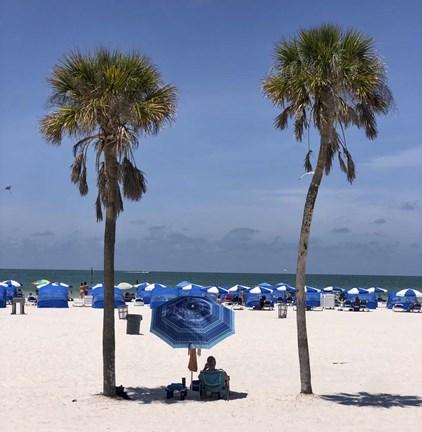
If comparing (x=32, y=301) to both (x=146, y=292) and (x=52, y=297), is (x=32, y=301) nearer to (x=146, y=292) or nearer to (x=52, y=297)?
(x=52, y=297)

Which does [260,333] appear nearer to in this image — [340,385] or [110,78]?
[340,385]

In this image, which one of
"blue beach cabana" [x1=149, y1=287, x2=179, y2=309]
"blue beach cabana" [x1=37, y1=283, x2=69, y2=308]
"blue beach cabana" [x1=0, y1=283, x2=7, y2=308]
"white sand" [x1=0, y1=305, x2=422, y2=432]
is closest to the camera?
"white sand" [x1=0, y1=305, x2=422, y2=432]

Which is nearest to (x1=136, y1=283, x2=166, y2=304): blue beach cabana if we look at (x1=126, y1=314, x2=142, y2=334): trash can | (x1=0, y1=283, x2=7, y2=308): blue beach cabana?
(x1=0, y1=283, x2=7, y2=308): blue beach cabana

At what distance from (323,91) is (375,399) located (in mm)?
6272

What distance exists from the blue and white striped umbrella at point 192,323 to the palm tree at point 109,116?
1.12 meters

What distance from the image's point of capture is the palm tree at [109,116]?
12.0 meters

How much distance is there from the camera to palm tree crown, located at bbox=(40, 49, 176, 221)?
12.0 m

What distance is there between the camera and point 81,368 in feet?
50.8

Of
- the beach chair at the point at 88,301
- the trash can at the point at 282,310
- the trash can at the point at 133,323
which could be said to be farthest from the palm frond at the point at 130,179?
the beach chair at the point at 88,301

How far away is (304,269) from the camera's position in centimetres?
1246

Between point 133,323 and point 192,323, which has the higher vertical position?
point 192,323

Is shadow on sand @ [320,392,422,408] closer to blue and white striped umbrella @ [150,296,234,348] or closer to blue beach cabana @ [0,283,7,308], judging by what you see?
blue and white striped umbrella @ [150,296,234,348]

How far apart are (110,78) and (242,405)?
22.4 feet

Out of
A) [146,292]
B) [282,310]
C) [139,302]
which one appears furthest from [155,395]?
[146,292]
